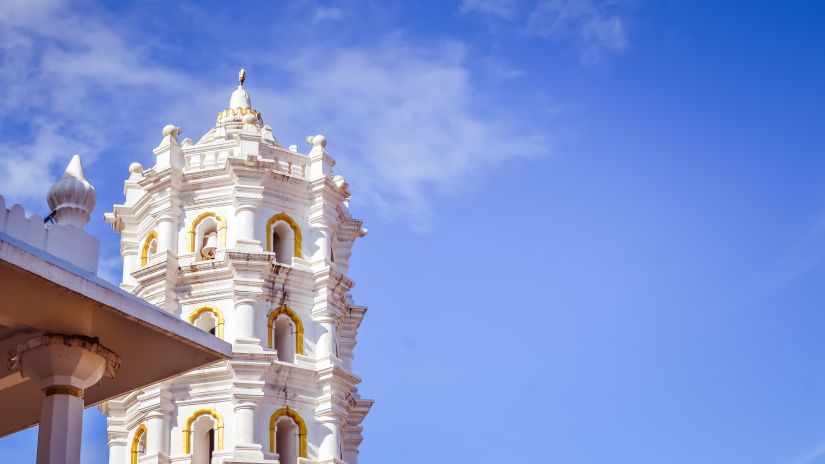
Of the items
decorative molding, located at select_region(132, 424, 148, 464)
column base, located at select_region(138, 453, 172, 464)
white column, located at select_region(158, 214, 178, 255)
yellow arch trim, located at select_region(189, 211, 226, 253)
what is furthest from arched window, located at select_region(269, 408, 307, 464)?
white column, located at select_region(158, 214, 178, 255)

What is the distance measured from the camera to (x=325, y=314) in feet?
111

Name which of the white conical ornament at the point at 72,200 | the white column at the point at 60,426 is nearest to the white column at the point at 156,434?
the white conical ornament at the point at 72,200

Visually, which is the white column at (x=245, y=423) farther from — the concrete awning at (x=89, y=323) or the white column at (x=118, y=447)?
the concrete awning at (x=89, y=323)

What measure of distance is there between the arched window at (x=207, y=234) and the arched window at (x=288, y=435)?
5439 mm

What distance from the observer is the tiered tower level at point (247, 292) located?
31688 mm

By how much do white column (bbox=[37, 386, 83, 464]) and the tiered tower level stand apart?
53.4 ft

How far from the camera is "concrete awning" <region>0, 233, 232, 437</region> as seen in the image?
13398 millimetres

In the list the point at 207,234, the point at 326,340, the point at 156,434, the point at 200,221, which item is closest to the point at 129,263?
the point at 207,234

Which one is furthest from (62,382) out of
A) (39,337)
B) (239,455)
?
(239,455)

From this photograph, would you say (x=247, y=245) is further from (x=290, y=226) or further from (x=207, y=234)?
(x=207, y=234)

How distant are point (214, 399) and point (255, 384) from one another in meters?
1.24

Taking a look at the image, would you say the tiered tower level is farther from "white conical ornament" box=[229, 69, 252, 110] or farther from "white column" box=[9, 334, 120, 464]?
"white column" box=[9, 334, 120, 464]

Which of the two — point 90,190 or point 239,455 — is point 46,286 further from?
point 239,455

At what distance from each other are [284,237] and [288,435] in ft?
20.4
